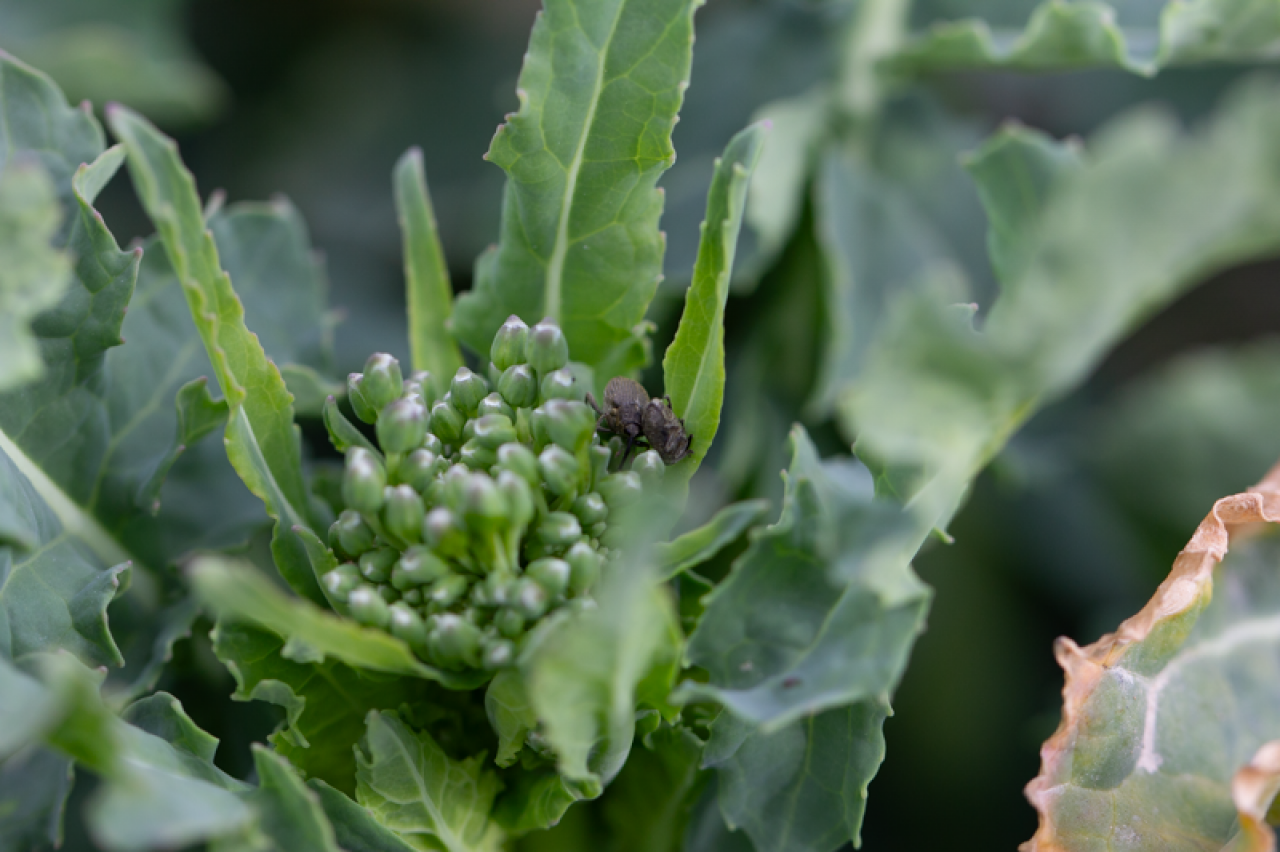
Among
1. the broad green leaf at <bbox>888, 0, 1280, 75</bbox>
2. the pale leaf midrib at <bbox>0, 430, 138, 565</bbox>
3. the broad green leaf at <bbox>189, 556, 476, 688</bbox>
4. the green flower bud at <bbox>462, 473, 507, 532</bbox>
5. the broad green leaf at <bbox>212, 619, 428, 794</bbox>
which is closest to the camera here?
the broad green leaf at <bbox>189, 556, 476, 688</bbox>

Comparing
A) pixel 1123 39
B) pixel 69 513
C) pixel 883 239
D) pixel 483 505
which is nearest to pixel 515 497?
pixel 483 505

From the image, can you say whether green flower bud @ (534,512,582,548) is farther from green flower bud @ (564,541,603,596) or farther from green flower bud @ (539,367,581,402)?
green flower bud @ (539,367,581,402)

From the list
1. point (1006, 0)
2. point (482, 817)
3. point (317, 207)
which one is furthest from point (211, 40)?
point (482, 817)

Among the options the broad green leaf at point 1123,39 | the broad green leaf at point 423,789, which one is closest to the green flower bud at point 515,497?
the broad green leaf at point 423,789

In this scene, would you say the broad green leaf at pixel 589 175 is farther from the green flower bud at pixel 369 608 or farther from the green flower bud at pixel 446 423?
the green flower bud at pixel 369 608

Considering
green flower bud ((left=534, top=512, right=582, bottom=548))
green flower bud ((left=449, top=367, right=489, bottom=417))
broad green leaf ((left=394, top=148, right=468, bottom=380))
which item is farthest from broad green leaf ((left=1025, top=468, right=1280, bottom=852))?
broad green leaf ((left=394, top=148, right=468, bottom=380))

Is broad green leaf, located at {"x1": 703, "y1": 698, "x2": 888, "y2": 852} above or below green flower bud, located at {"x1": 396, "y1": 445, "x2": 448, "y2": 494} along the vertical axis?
below

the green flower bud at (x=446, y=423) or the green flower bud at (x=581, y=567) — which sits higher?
the green flower bud at (x=446, y=423)
